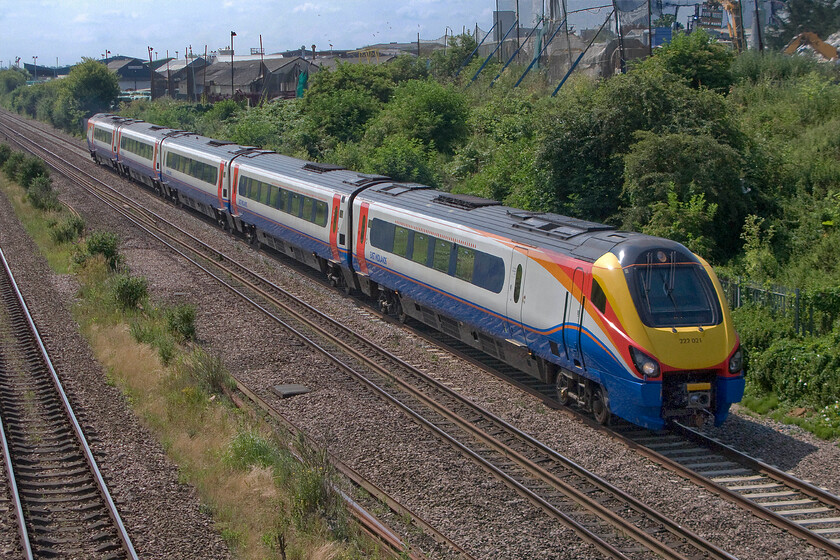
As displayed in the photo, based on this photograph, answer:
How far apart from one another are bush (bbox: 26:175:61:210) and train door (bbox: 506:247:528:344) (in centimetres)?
2246

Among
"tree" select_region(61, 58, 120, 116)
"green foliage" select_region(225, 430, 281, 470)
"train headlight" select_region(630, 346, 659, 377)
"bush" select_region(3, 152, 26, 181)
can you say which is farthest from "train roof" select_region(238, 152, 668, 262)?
"tree" select_region(61, 58, 120, 116)

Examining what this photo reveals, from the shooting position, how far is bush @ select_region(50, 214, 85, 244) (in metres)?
24.2

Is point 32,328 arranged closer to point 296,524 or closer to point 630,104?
point 296,524

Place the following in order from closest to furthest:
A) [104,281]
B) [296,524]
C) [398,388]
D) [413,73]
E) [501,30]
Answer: [296,524], [398,388], [104,281], [501,30], [413,73]

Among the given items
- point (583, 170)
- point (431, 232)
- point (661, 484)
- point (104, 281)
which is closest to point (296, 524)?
point (661, 484)

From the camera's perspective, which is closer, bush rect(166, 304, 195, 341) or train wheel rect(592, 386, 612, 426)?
train wheel rect(592, 386, 612, 426)

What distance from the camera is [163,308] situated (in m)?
17.2

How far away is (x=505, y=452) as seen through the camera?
34.0ft

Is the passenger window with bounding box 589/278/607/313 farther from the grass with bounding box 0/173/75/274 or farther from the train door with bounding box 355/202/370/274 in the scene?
the grass with bounding box 0/173/75/274

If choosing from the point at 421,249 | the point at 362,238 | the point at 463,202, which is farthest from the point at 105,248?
the point at 463,202

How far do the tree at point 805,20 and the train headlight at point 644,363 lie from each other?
24.2 meters

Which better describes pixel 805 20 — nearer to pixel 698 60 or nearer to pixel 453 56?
pixel 698 60

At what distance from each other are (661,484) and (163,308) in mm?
11814

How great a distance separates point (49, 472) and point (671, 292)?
8522 mm
